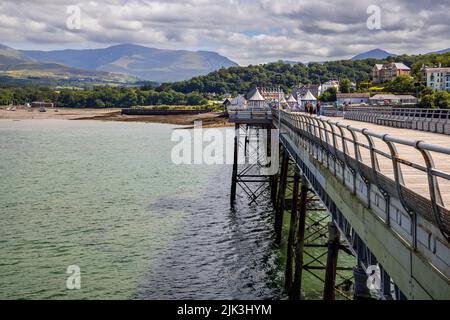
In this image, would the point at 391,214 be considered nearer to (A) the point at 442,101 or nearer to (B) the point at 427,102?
(A) the point at 442,101

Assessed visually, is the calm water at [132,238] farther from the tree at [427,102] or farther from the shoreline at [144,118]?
the shoreline at [144,118]

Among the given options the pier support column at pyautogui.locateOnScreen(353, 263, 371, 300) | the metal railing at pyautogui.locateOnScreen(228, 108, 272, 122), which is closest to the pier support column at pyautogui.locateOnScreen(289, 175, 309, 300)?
the pier support column at pyautogui.locateOnScreen(353, 263, 371, 300)

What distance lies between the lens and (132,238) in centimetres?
2630

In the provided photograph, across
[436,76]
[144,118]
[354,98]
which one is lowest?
[144,118]

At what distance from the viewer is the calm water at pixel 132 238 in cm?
1991

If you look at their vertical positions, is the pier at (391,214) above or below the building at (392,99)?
below

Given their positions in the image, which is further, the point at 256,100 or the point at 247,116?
the point at 256,100

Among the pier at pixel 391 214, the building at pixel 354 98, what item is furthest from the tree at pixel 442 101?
the pier at pixel 391 214

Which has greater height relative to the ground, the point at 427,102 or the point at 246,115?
the point at 427,102

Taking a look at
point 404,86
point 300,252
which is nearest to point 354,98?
point 404,86

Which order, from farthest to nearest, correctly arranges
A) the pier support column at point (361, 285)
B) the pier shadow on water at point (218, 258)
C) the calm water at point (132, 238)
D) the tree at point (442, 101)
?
the tree at point (442, 101), the calm water at point (132, 238), the pier shadow on water at point (218, 258), the pier support column at point (361, 285)

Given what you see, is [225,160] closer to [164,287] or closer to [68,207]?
[68,207]

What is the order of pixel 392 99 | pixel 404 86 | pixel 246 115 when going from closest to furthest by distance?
pixel 246 115, pixel 392 99, pixel 404 86
